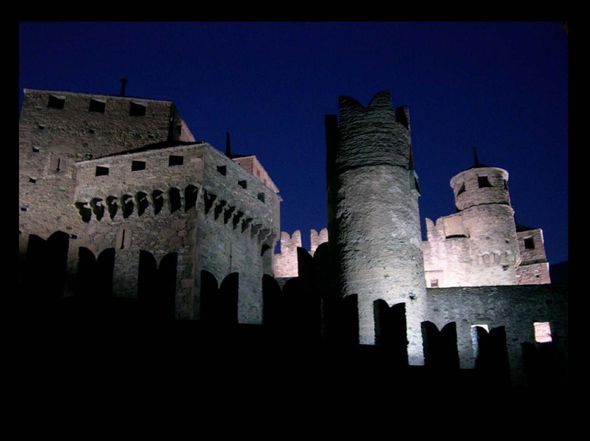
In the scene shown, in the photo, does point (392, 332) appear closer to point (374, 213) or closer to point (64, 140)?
point (374, 213)

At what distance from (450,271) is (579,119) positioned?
27.0m

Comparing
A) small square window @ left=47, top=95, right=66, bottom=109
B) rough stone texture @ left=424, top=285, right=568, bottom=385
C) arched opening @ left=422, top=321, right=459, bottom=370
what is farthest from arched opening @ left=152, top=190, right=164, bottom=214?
arched opening @ left=422, top=321, right=459, bottom=370

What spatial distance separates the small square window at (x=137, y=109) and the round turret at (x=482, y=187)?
16.6 meters

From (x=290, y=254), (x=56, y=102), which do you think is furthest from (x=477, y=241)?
(x=56, y=102)

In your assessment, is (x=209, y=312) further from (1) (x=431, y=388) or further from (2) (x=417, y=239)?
(2) (x=417, y=239)

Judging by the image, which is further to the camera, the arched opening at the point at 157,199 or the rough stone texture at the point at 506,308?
the arched opening at the point at 157,199

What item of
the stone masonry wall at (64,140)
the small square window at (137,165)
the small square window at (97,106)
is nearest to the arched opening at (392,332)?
the small square window at (137,165)

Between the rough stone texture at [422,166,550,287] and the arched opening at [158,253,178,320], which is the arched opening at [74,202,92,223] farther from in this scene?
the arched opening at [158,253,178,320]

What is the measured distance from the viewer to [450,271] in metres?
27.5

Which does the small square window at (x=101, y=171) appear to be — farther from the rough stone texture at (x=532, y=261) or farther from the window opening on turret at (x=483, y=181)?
the rough stone texture at (x=532, y=261)

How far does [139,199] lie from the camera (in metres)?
18.6

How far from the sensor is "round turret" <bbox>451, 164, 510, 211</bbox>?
2706cm

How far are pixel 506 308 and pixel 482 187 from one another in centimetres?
1206

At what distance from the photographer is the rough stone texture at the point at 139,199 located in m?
17.7
